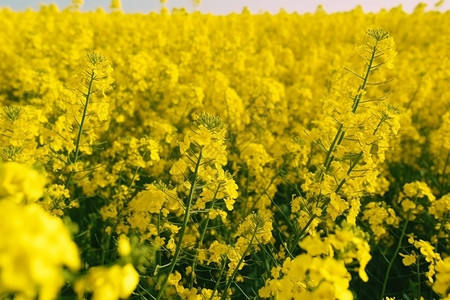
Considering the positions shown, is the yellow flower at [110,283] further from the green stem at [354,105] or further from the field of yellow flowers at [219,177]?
the green stem at [354,105]

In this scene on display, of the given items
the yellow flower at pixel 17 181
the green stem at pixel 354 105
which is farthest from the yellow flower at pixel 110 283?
the green stem at pixel 354 105

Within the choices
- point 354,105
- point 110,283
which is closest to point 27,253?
point 110,283

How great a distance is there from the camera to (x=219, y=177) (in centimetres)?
Result: 212

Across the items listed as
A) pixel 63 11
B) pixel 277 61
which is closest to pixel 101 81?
pixel 277 61

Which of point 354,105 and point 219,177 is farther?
point 354,105

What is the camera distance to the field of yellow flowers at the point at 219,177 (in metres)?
1.28

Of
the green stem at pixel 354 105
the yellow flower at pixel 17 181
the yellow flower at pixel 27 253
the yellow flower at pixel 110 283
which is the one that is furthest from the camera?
the green stem at pixel 354 105

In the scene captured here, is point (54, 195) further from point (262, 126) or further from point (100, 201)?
point (262, 126)

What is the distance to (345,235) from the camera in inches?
54.4

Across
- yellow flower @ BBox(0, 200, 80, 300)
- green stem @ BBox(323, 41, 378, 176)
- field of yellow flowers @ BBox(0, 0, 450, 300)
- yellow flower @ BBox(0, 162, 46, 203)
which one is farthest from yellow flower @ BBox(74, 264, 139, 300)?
green stem @ BBox(323, 41, 378, 176)

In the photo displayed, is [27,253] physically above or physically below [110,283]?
above

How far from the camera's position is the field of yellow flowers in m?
1.28

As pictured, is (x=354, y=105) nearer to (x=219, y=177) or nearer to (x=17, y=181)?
(x=219, y=177)

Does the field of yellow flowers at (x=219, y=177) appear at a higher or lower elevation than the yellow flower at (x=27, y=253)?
lower
